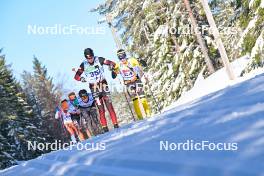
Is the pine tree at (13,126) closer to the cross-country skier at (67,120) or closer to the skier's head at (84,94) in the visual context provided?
the cross-country skier at (67,120)

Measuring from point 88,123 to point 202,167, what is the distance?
38.8 feet

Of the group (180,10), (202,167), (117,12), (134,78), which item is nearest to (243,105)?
(202,167)

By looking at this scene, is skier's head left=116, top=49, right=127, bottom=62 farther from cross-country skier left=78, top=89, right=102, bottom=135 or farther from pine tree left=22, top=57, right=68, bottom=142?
pine tree left=22, top=57, right=68, bottom=142

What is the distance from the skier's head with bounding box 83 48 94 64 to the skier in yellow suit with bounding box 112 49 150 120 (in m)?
0.78

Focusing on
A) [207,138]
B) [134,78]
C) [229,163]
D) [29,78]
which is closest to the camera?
[229,163]

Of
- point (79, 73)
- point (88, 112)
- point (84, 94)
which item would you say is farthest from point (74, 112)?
point (79, 73)

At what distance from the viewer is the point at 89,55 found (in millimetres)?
11305

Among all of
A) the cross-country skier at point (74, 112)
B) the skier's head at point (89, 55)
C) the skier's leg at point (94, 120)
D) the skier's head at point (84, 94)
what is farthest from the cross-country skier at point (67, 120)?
the skier's head at point (89, 55)

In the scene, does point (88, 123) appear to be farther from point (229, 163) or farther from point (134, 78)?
point (229, 163)

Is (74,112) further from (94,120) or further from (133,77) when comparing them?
(133,77)

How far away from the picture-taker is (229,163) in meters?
2.55

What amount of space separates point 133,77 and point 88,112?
8.08 feet

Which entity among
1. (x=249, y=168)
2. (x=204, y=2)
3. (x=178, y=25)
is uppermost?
(x=178, y=25)

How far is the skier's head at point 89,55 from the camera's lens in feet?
36.7
